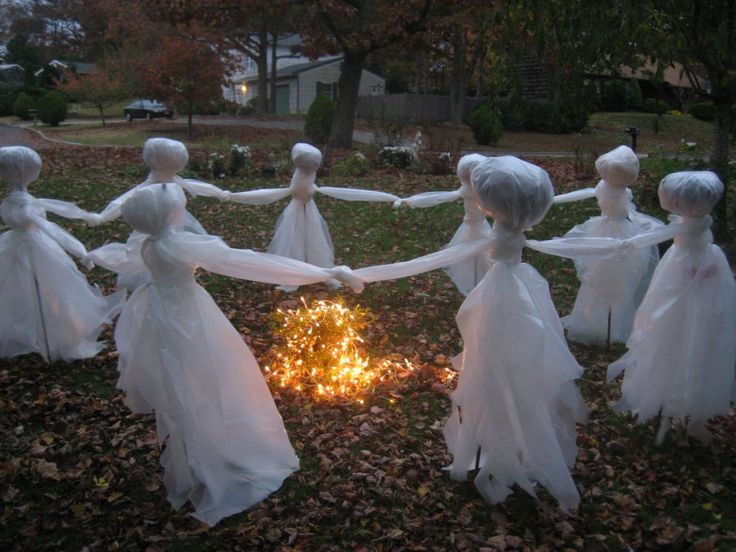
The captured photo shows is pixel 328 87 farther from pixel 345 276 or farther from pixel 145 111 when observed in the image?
pixel 345 276

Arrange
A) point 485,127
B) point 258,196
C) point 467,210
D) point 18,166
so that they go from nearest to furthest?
point 18,166 < point 467,210 < point 258,196 < point 485,127

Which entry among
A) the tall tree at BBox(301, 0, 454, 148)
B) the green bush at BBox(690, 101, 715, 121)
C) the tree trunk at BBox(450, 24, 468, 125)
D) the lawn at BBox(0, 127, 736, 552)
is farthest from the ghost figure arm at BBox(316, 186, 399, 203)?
the green bush at BBox(690, 101, 715, 121)

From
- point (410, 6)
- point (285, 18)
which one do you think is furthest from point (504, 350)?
point (285, 18)

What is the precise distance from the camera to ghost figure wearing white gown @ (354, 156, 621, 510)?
3.70 meters

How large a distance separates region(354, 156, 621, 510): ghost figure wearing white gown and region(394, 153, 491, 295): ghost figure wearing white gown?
254 cm

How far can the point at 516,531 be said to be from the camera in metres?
3.77

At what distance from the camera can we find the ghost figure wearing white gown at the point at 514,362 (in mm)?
3695

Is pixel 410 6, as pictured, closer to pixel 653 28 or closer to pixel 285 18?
pixel 653 28

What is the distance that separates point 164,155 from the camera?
21.0ft

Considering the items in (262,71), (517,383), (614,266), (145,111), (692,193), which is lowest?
(517,383)

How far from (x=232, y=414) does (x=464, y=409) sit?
1474mm

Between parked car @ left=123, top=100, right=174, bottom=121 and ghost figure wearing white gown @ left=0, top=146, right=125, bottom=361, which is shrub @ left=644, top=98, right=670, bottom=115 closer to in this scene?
ghost figure wearing white gown @ left=0, top=146, right=125, bottom=361

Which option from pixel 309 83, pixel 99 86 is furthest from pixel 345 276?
pixel 309 83

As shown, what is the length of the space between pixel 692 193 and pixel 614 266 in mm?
1828
